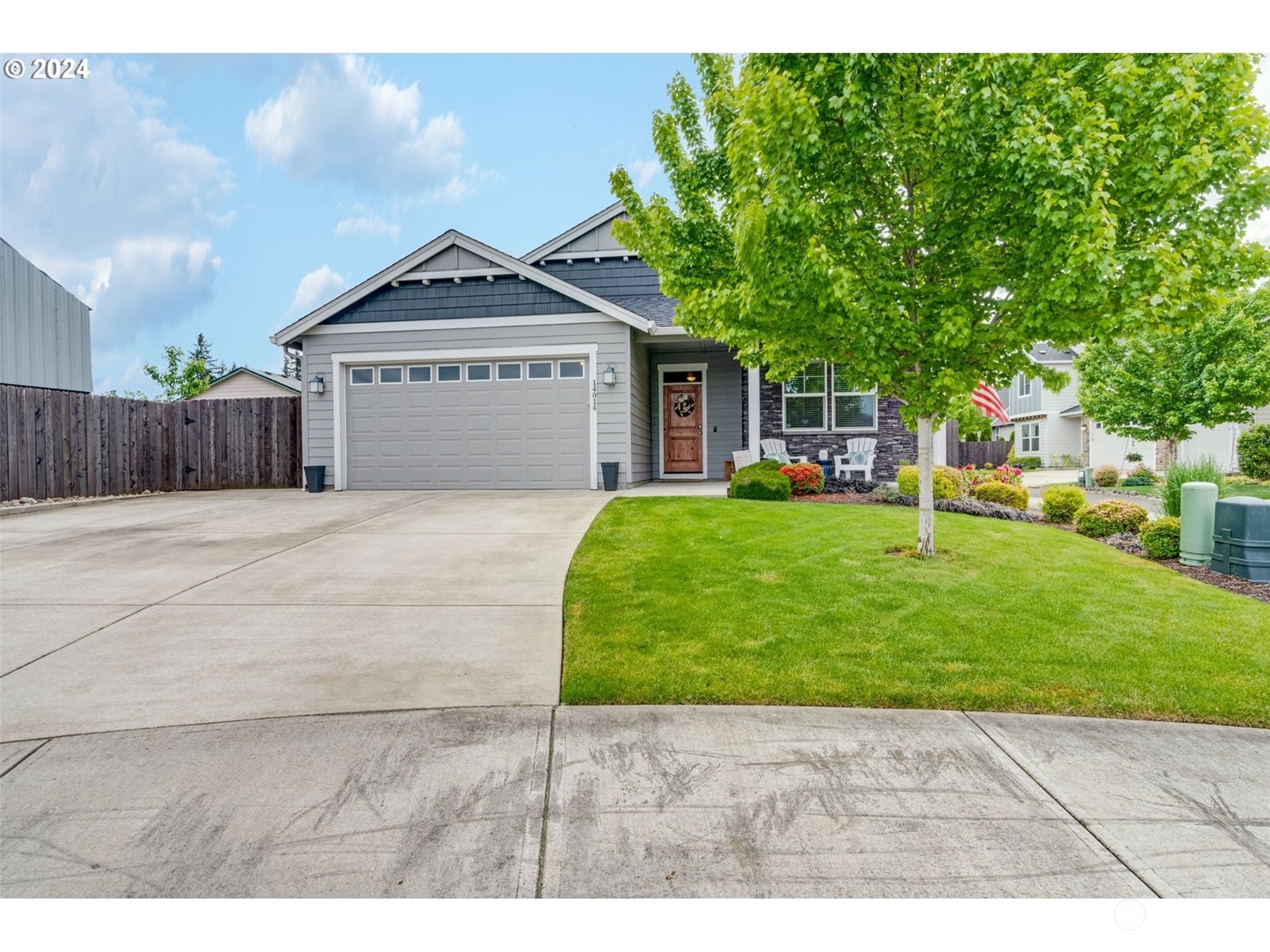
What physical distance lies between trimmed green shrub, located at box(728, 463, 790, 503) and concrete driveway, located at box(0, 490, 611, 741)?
2.79 metres

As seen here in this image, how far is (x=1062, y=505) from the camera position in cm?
845

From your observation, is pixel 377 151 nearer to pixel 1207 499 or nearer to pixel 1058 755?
pixel 1058 755

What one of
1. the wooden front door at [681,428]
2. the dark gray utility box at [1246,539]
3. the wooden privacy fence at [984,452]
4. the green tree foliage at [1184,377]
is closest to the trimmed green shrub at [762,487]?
the wooden front door at [681,428]

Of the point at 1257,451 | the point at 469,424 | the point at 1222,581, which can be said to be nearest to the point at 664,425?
the point at 469,424

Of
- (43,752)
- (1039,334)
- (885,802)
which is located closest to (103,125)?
(43,752)

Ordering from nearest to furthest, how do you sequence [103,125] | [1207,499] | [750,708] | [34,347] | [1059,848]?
[1059,848] → [750,708] → [103,125] → [1207,499] → [34,347]

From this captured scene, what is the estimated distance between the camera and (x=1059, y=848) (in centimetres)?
200

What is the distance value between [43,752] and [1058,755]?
4.07 meters

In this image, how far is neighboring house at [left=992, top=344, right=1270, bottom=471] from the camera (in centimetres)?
1828

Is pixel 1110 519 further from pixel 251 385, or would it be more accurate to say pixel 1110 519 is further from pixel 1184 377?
pixel 251 385

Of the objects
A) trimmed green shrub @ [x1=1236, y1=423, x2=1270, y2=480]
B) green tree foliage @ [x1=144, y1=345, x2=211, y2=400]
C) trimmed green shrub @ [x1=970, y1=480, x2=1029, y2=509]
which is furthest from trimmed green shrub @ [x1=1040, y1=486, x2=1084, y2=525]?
green tree foliage @ [x1=144, y1=345, x2=211, y2=400]

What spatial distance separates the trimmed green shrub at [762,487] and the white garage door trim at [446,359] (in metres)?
2.79

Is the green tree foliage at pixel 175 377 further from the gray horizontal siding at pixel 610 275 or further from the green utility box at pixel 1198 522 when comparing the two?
the green utility box at pixel 1198 522

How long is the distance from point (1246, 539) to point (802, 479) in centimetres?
544
